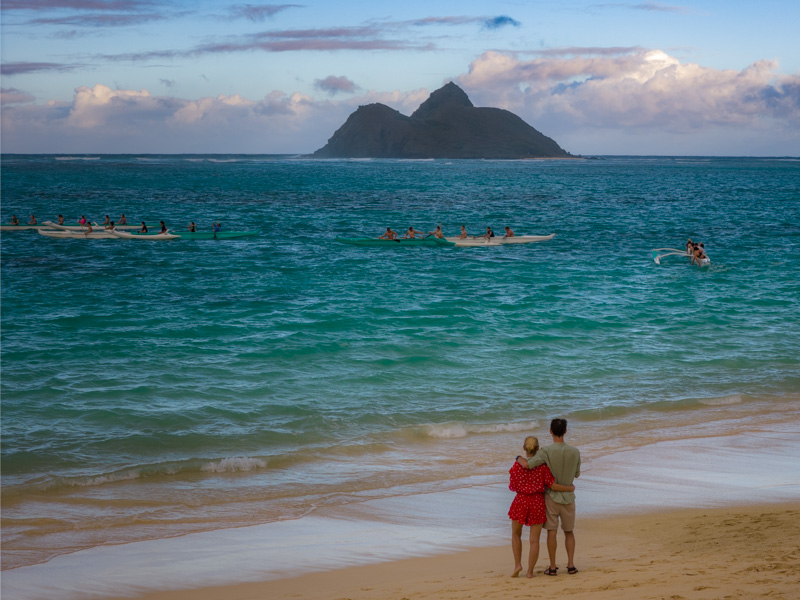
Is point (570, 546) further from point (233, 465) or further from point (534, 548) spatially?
point (233, 465)

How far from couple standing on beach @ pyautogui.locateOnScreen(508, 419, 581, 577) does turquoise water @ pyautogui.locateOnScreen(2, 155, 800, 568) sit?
3.75m

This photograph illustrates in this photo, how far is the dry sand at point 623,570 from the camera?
7.21m

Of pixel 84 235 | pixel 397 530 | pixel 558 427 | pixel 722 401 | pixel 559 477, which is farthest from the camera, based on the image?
pixel 84 235

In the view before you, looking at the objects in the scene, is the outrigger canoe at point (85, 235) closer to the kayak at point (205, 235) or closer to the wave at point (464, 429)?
the kayak at point (205, 235)

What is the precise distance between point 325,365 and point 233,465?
677 cm

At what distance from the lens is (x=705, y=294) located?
30.1m

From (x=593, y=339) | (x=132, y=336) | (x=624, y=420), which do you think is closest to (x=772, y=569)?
(x=624, y=420)

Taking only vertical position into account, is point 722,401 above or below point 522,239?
below

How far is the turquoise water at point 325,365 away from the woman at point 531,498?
12.0 ft

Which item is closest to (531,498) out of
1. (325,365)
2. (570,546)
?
(570,546)

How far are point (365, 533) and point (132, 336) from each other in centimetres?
1397

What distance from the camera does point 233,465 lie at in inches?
500

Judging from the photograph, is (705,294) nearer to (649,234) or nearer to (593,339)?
(593,339)

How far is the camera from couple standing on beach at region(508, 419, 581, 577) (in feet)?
25.7
